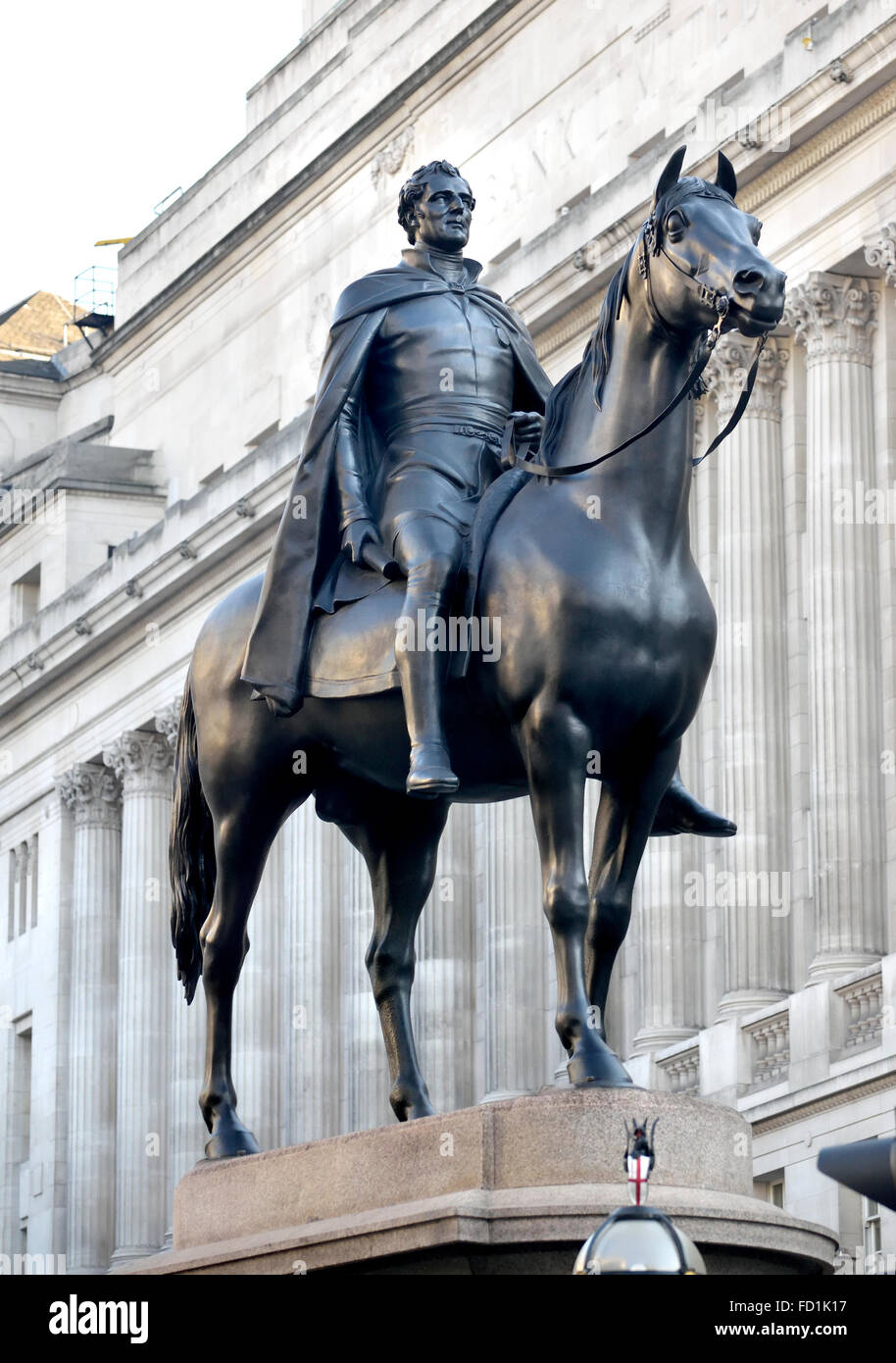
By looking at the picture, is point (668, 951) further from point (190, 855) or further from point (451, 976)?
point (190, 855)

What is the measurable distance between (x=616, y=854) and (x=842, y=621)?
3074 cm

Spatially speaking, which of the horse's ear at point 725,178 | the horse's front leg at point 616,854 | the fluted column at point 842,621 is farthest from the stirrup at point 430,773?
the fluted column at point 842,621

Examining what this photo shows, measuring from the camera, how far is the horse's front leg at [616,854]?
51.9 ft

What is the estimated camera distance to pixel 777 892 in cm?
4762

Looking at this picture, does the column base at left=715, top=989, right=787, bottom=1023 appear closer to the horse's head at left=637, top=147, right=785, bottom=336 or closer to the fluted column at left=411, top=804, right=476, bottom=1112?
the fluted column at left=411, top=804, right=476, bottom=1112

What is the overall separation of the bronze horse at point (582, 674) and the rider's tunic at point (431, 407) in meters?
0.57

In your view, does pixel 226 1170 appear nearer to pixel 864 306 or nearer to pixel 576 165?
pixel 864 306

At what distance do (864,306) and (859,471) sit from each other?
2.64m

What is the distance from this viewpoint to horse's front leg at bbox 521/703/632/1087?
600 inches

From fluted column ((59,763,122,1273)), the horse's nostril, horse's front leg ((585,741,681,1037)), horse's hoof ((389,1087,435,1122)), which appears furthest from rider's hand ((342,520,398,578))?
fluted column ((59,763,122,1273))

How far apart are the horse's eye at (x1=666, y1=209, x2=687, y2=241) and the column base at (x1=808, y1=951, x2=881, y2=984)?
29675mm

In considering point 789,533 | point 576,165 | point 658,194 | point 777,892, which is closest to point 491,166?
point 576,165

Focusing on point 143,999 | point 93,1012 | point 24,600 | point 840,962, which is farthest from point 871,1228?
point 24,600

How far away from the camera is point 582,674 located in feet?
50.1
